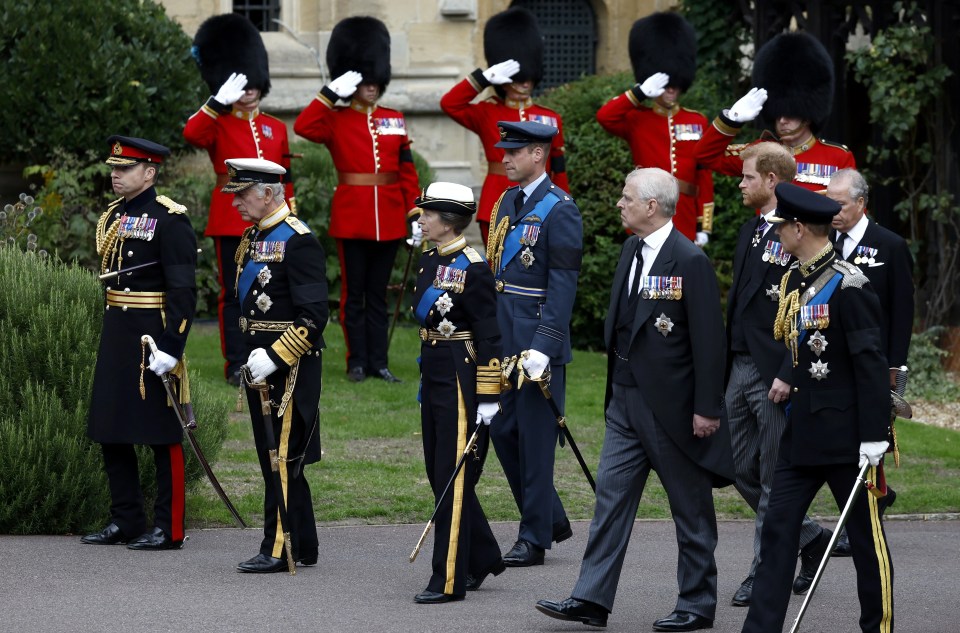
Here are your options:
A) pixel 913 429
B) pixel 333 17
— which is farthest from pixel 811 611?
pixel 333 17

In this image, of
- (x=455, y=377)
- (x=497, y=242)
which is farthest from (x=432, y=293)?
(x=497, y=242)

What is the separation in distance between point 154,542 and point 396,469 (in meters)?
2.00

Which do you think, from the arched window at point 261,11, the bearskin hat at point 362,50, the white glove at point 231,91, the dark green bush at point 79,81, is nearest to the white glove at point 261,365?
the white glove at point 231,91

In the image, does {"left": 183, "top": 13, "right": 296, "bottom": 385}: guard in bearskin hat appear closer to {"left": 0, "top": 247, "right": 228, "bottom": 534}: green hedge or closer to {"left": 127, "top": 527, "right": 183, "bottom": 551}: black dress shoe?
{"left": 0, "top": 247, "right": 228, "bottom": 534}: green hedge

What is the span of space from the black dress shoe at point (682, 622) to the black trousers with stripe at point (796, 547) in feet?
1.52

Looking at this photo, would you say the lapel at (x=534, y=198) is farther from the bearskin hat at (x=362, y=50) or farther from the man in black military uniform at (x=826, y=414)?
the bearskin hat at (x=362, y=50)

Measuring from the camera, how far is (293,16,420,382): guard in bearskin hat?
11.6m

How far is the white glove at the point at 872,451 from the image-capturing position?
5.77 m

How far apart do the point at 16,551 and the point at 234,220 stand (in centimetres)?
411

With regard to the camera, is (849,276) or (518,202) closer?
(849,276)

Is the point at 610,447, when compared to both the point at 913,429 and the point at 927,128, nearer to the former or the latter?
the point at 913,429

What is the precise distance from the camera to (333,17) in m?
15.9

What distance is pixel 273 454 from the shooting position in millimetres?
7086

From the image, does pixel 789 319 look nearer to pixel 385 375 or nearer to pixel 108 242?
pixel 108 242
